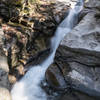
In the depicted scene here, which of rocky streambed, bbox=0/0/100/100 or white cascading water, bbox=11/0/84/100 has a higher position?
rocky streambed, bbox=0/0/100/100

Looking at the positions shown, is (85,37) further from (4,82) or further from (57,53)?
(4,82)

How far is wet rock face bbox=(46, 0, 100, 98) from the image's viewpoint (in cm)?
494

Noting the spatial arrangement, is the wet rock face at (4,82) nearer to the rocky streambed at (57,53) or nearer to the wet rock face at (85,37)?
the rocky streambed at (57,53)

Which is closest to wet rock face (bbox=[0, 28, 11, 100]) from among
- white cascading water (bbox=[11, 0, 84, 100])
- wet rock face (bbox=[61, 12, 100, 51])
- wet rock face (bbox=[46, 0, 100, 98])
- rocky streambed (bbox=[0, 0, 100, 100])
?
rocky streambed (bbox=[0, 0, 100, 100])

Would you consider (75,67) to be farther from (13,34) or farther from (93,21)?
(13,34)

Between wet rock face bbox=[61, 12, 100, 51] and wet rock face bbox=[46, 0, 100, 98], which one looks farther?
wet rock face bbox=[61, 12, 100, 51]

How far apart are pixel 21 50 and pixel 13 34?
2.52ft

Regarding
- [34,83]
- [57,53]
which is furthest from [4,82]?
[57,53]

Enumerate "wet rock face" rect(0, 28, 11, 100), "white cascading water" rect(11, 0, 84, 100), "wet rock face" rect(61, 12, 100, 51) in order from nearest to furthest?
"wet rock face" rect(0, 28, 11, 100) → "white cascading water" rect(11, 0, 84, 100) → "wet rock face" rect(61, 12, 100, 51)

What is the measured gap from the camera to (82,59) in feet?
17.4

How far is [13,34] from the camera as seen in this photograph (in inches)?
239

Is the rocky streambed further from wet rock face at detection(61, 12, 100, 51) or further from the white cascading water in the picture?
the white cascading water

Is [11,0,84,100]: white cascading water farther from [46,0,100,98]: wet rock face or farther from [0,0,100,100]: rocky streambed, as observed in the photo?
[46,0,100,98]: wet rock face

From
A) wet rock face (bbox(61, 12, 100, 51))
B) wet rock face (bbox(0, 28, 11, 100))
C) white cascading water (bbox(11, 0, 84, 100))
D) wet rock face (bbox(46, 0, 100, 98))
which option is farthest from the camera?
wet rock face (bbox(61, 12, 100, 51))
